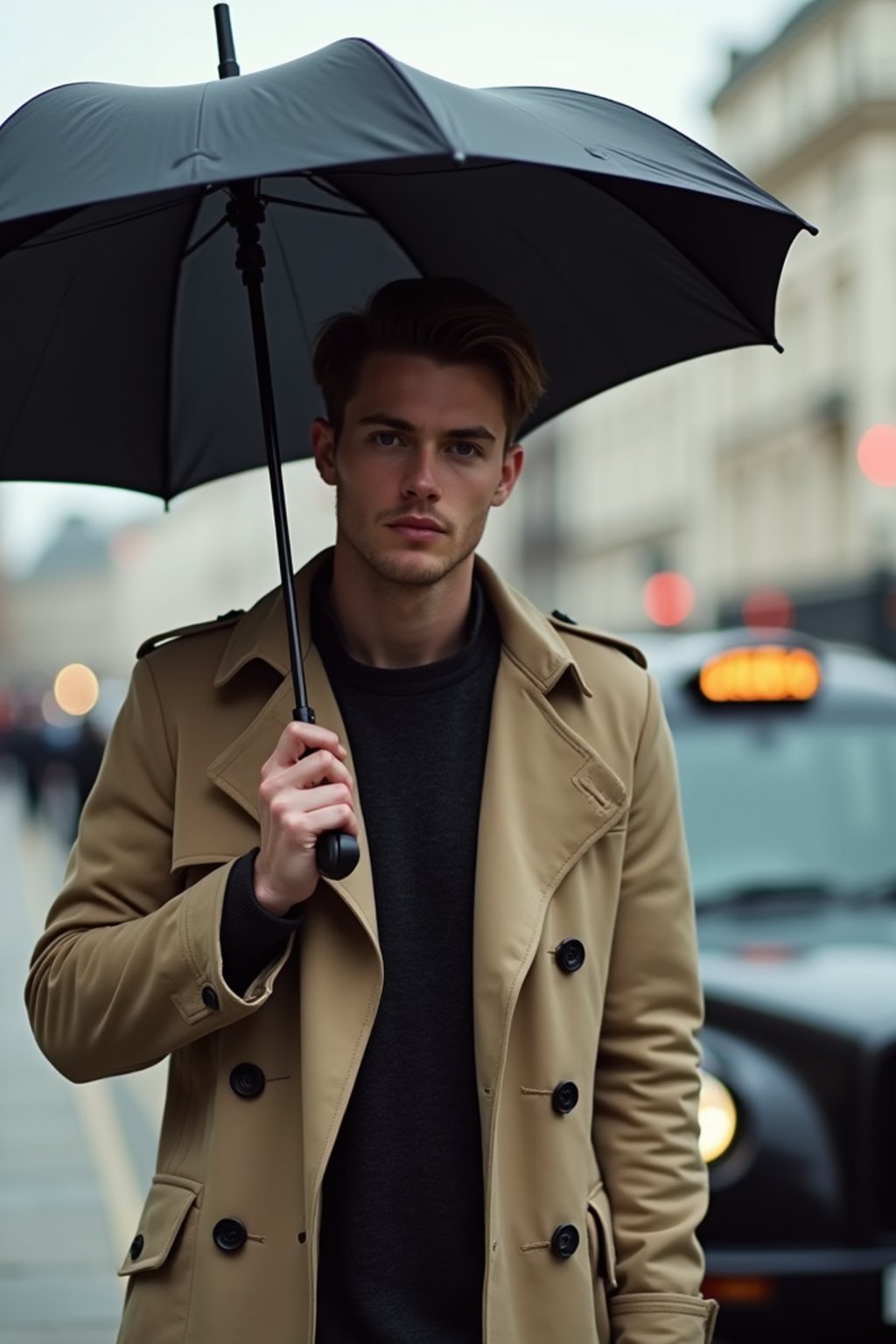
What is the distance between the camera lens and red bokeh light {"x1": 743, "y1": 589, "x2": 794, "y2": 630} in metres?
32.4

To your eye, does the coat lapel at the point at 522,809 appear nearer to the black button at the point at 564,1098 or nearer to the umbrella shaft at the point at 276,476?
the black button at the point at 564,1098

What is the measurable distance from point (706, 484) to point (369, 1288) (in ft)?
145

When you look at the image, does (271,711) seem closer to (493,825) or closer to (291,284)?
(493,825)

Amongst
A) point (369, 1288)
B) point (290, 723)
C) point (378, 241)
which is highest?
point (378, 241)

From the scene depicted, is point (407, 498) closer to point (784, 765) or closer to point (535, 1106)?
point (535, 1106)

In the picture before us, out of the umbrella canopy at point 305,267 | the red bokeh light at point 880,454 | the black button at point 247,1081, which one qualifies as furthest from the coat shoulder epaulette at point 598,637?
the red bokeh light at point 880,454

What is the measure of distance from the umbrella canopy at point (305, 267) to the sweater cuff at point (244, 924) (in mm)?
810

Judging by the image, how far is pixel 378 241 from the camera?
3068mm

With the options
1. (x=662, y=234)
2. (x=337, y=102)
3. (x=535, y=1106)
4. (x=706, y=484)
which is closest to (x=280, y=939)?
(x=535, y=1106)

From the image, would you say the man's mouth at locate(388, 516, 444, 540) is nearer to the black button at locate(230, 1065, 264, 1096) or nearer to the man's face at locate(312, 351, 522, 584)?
the man's face at locate(312, 351, 522, 584)

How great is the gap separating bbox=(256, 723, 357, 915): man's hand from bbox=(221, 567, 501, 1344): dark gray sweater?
0.04m

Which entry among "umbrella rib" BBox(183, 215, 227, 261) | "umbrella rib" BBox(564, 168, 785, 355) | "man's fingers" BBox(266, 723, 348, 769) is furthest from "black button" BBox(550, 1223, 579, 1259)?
"umbrella rib" BBox(183, 215, 227, 261)

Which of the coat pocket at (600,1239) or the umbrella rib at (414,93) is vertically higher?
the umbrella rib at (414,93)

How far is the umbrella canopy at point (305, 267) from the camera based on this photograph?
244cm
